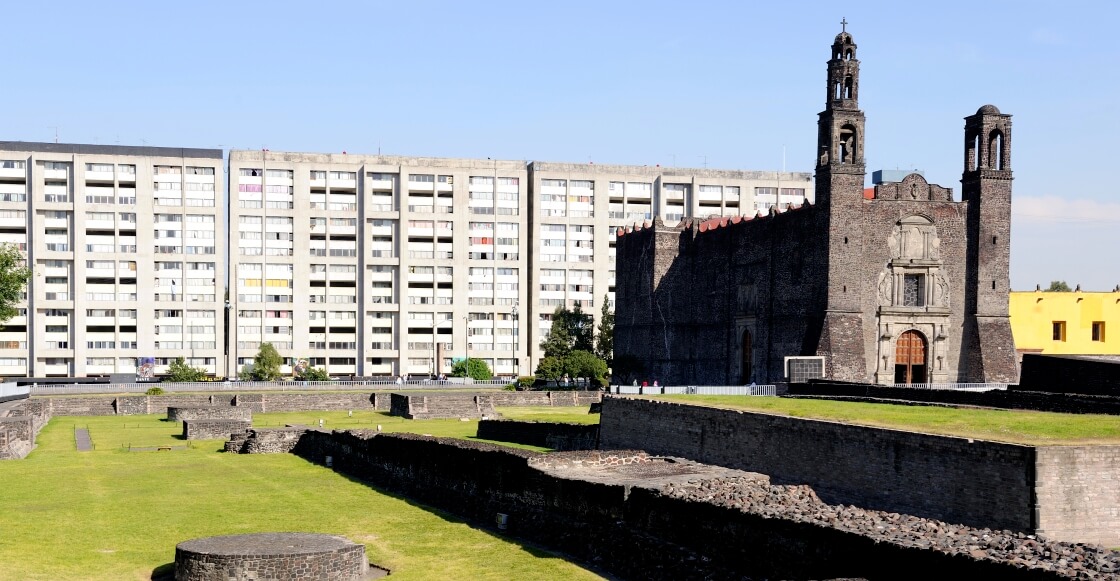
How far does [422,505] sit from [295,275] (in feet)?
246

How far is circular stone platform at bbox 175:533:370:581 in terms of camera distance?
732 inches

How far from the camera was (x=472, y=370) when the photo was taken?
88.6 m

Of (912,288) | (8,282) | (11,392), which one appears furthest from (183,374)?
(912,288)

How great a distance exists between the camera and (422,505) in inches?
1091

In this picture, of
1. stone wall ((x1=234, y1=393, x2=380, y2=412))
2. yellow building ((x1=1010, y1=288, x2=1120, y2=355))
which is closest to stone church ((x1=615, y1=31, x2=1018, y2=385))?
yellow building ((x1=1010, y1=288, x2=1120, y2=355))

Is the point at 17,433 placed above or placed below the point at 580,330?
below

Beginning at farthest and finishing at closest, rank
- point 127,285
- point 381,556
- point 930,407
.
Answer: point 127,285, point 930,407, point 381,556

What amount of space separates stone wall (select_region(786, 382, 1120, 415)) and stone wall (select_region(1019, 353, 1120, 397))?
2.40m

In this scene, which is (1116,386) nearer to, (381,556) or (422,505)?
(422,505)

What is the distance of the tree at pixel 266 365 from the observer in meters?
90.3

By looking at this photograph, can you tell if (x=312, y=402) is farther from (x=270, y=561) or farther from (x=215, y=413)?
(x=270, y=561)

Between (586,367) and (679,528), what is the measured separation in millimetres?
56401

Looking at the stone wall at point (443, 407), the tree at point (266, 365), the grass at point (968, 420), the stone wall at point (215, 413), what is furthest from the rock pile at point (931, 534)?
the tree at point (266, 365)

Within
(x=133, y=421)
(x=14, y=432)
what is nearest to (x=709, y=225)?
(x=133, y=421)
